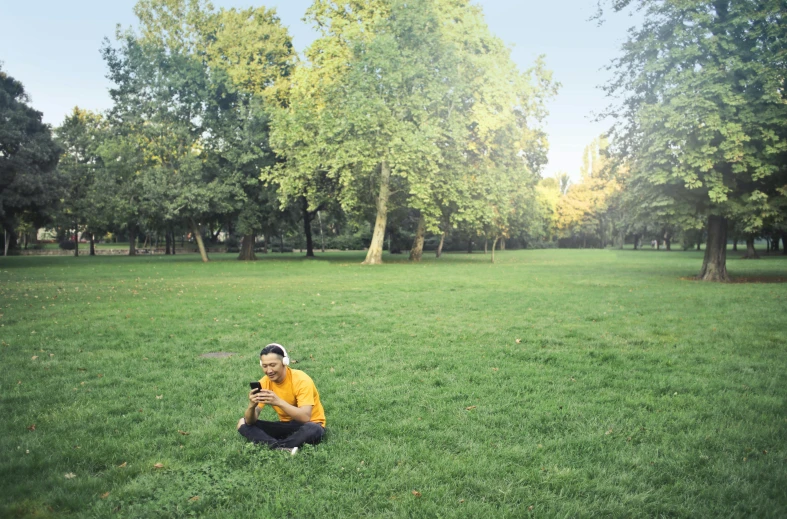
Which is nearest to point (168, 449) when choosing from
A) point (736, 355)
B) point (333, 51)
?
point (736, 355)

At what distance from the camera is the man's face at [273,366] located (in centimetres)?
469

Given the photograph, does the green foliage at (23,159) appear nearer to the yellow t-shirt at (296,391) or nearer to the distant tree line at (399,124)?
the distant tree line at (399,124)

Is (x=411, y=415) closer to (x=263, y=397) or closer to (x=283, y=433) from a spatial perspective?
(x=283, y=433)

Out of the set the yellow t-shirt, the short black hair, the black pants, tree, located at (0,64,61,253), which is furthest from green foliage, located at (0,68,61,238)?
the short black hair

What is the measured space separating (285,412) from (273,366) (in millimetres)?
447

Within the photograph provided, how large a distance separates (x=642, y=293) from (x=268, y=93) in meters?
27.1

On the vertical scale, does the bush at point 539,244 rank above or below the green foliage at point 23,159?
below

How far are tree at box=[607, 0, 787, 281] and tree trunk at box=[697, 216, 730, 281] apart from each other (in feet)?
5.73

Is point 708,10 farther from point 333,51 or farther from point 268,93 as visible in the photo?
point 268,93

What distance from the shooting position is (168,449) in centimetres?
482

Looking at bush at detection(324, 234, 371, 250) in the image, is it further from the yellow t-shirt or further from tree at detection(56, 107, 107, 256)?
the yellow t-shirt

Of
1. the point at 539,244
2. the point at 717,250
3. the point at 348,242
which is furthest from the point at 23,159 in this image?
the point at 539,244

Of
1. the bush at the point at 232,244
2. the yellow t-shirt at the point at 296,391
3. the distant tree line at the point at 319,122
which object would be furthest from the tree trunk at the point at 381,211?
the bush at the point at 232,244

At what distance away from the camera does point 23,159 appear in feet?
89.2
